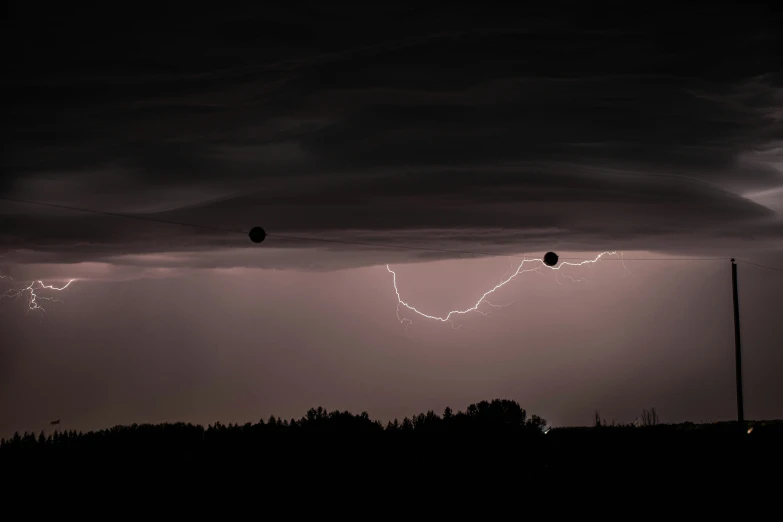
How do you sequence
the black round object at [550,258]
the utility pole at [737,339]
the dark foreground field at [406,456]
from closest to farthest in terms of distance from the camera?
the dark foreground field at [406,456]
the black round object at [550,258]
the utility pole at [737,339]

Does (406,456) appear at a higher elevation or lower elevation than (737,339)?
lower

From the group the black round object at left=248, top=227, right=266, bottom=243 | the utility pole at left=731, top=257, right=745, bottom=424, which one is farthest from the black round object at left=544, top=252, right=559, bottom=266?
the utility pole at left=731, top=257, right=745, bottom=424

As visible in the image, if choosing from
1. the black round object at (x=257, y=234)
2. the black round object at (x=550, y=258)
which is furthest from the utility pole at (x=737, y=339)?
the black round object at (x=257, y=234)

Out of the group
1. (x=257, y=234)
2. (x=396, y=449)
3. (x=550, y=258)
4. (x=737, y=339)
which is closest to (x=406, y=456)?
(x=396, y=449)

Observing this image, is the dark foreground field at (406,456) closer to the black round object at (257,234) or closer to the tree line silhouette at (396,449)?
the tree line silhouette at (396,449)

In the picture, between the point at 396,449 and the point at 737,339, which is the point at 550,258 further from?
the point at 737,339

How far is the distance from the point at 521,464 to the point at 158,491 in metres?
8.32

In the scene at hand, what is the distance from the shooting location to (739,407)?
27781 millimetres

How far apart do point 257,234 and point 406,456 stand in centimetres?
756

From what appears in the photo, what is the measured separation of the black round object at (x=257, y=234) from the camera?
1711cm

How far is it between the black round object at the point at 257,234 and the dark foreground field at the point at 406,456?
513cm

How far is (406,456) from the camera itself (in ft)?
71.3

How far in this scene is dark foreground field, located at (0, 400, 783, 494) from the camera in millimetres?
18875

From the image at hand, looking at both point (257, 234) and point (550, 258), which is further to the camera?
point (550, 258)
